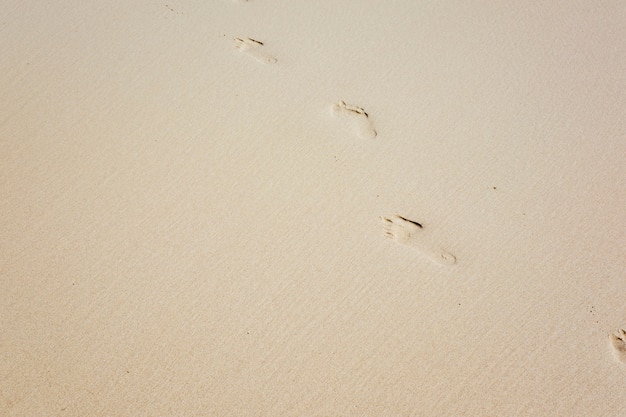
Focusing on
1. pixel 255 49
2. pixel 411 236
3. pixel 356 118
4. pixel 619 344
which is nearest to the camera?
pixel 619 344

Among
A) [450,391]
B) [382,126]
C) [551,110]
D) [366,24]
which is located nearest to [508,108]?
[551,110]

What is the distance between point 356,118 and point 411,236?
2.17 feet

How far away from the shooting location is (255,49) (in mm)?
2576

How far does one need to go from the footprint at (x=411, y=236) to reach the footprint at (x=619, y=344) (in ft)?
1.86

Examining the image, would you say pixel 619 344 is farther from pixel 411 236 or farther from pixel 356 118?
pixel 356 118

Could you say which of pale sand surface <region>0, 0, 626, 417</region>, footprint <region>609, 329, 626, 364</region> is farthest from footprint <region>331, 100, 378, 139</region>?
footprint <region>609, 329, 626, 364</region>

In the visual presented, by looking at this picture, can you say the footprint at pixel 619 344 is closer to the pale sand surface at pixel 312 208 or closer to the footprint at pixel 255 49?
the pale sand surface at pixel 312 208

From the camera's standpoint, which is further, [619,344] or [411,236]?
[411,236]

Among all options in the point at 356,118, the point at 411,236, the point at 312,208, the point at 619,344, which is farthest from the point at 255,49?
the point at 619,344

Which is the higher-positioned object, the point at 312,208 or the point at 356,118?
the point at 356,118

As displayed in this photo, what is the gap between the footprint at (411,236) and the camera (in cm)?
185

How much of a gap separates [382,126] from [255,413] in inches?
52.0

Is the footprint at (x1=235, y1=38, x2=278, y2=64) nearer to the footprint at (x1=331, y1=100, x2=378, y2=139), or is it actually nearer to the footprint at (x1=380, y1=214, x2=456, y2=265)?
the footprint at (x1=331, y1=100, x2=378, y2=139)

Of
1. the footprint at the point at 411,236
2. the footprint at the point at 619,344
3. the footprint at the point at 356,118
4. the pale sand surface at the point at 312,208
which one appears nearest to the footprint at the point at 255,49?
the pale sand surface at the point at 312,208
